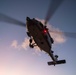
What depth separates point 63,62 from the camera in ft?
145

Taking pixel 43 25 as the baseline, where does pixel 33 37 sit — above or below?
below

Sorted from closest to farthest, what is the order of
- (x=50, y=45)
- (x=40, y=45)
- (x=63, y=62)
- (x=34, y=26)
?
(x=34, y=26)
(x=40, y=45)
(x=50, y=45)
(x=63, y=62)

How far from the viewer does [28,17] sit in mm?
34312

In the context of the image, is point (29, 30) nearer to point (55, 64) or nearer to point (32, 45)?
point (32, 45)

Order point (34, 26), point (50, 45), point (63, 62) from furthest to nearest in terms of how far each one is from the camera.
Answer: point (63, 62)
point (50, 45)
point (34, 26)

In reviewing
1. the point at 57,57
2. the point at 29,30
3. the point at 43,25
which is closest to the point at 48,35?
the point at 43,25

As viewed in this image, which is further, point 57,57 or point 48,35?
point 57,57

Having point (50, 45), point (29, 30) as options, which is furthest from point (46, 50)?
point (29, 30)

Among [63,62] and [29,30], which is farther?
[63,62]

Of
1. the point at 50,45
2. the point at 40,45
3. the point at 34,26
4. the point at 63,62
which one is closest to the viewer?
the point at 34,26

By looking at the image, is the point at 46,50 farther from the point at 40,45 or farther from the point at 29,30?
the point at 29,30

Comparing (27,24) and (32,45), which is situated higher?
(27,24)

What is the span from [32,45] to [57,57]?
456 inches

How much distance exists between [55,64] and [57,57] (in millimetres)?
1887
